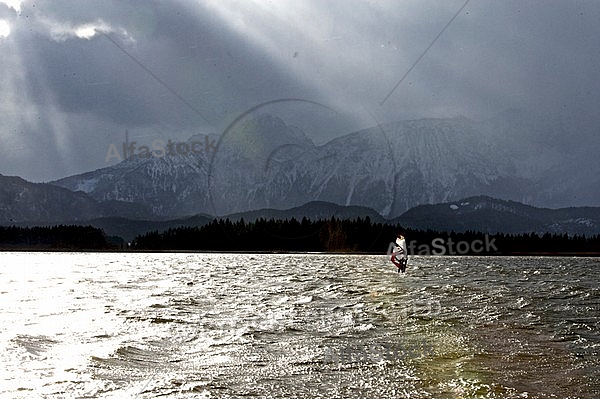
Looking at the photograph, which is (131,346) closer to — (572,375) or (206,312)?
(206,312)

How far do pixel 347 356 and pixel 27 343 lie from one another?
12280mm

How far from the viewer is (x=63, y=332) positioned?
27.5 m

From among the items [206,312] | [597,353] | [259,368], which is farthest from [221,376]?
[206,312]

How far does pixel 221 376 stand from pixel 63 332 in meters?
12.1

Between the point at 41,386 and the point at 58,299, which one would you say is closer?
the point at 41,386

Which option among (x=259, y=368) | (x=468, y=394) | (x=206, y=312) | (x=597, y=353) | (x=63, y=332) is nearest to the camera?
(x=468, y=394)

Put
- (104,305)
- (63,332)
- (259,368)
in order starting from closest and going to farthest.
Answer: (259,368), (63,332), (104,305)

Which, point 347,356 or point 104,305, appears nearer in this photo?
point 347,356

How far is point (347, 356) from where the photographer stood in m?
22.0

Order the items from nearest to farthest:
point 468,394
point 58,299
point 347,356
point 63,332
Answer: point 468,394
point 347,356
point 63,332
point 58,299

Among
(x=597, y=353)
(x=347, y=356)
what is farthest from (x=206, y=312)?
(x=597, y=353)

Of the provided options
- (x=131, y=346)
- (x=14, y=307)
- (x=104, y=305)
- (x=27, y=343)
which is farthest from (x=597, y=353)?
(x=14, y=307)

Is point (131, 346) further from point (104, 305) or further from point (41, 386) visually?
point (104, 305)

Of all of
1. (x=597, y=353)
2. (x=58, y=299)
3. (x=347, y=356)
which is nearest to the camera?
(x=347, y=356)
